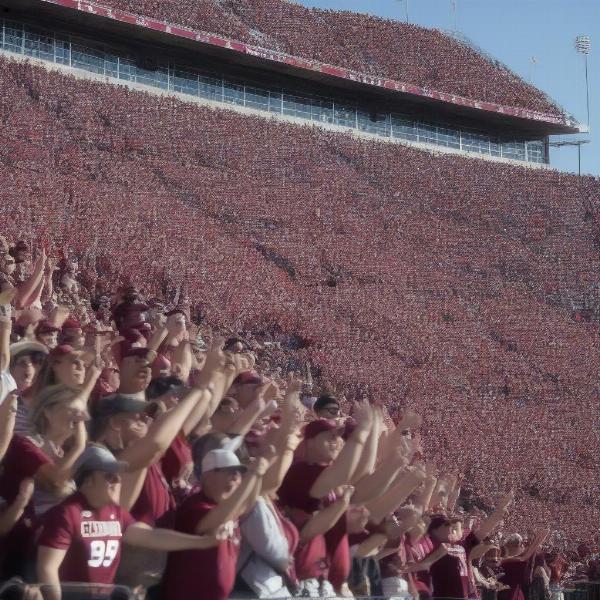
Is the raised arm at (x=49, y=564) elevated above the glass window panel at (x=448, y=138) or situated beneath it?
situated beneath

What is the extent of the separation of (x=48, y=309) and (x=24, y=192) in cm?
1098

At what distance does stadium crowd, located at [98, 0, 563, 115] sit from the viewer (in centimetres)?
2908

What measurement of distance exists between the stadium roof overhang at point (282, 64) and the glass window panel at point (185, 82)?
539 mm

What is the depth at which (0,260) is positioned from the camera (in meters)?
9.42

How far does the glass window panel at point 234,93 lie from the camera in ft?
93.5

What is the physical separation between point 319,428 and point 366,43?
2907cm

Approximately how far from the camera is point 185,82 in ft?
91.2

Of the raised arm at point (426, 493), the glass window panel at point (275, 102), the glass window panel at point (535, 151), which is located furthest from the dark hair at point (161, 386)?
the glass window panel at point (535, 151)

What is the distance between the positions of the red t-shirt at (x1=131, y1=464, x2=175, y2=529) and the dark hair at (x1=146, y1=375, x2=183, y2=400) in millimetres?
730

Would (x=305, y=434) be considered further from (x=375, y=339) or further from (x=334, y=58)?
(x=334, y=58)

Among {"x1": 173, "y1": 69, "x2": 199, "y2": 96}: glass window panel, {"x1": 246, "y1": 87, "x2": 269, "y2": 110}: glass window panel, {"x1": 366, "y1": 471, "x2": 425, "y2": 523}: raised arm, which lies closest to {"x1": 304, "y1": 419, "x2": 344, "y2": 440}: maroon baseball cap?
{"x1": 366, "y1": 471, "x2": 425, "y2": 523}: raised arm

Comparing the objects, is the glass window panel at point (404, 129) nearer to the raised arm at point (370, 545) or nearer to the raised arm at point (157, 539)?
the raised arm at point (370, 545)

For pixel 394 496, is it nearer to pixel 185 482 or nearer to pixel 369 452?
pixel 369 452

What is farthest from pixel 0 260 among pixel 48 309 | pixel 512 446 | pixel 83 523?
pixel 512 446
